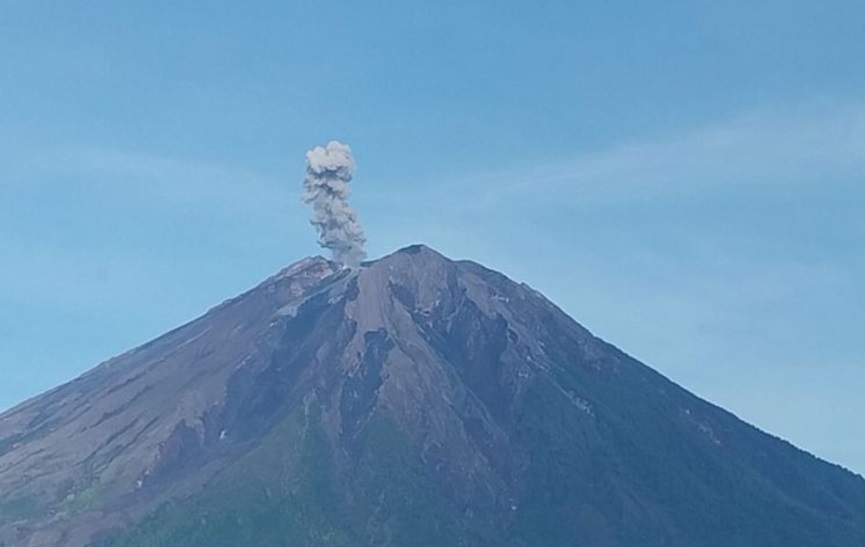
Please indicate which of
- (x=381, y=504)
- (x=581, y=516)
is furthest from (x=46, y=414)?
(x=581, y=516)

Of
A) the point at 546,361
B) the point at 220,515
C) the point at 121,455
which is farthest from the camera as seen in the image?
the point at 546,361

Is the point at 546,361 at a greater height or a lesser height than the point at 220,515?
greater

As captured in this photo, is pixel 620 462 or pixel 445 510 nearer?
pixel 445 510

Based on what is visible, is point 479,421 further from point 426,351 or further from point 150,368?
point 150,368

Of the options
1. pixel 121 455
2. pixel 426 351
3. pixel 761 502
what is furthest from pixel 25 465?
pixel 761 502

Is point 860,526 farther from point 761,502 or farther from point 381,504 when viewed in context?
point 381,504

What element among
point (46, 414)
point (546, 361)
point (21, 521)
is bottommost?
point (21, 521)

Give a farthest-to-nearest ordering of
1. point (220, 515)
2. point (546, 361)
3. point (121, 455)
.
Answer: point (546, 361), point (121, 455), point (220, 515)
